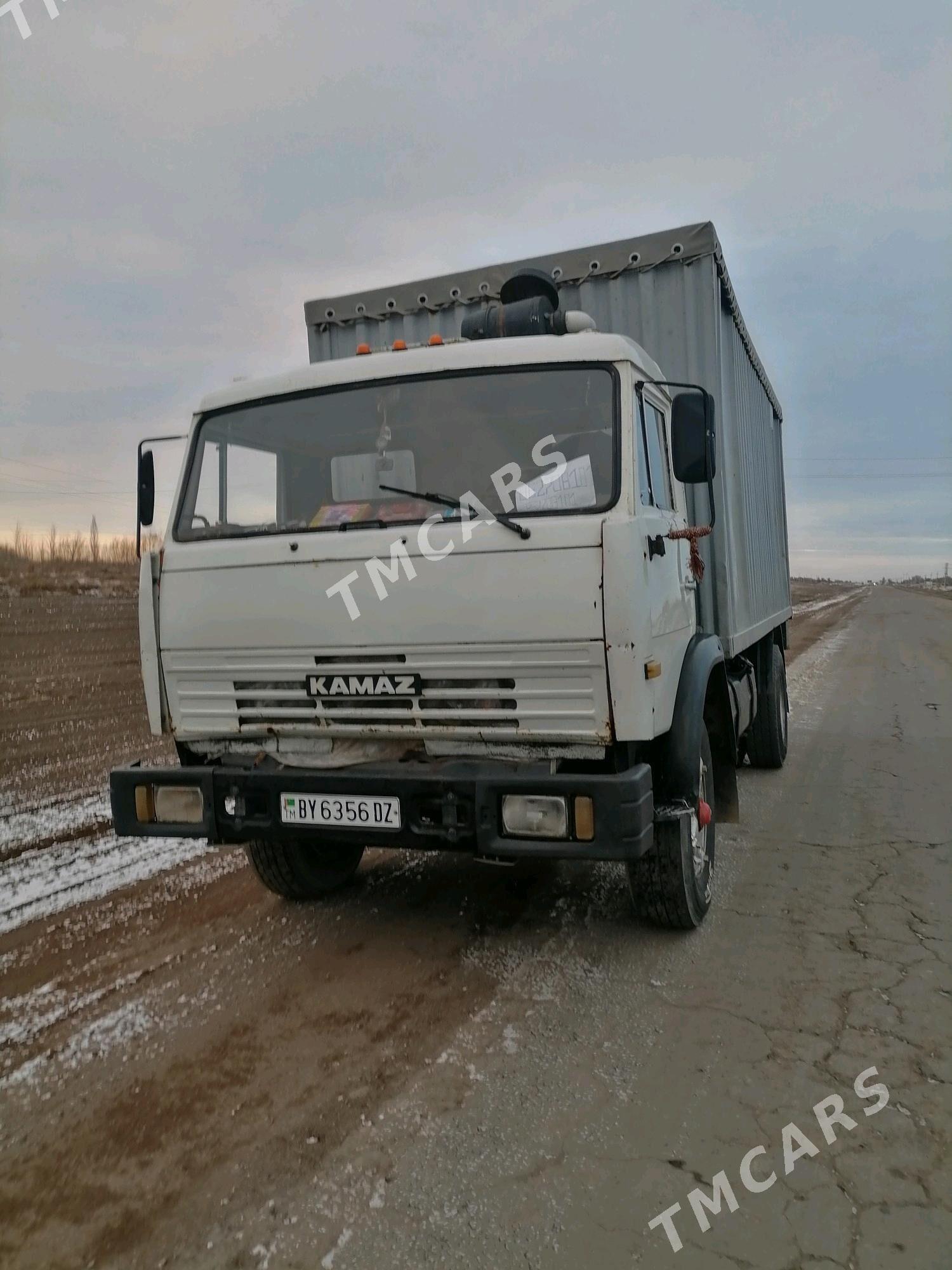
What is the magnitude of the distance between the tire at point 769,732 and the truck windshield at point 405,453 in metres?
4.22

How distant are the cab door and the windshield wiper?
456 mm

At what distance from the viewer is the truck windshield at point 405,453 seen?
3.56m

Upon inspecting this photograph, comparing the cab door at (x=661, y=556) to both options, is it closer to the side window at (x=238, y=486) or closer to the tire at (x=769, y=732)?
the side window at (x=238, y=486)

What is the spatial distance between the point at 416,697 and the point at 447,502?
0.75 meters

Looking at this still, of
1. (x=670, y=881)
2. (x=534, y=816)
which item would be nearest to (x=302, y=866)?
(x=534, y=816)

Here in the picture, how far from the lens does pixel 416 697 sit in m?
3.43

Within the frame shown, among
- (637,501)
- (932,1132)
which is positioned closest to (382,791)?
(637,501)

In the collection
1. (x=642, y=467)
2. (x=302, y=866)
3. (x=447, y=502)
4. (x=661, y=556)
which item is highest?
(x=642, y=467)

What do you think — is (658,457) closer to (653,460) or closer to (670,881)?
(653,460)

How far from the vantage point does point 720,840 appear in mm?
5590

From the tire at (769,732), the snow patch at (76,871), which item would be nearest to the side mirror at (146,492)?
the snow patch at (76,871)

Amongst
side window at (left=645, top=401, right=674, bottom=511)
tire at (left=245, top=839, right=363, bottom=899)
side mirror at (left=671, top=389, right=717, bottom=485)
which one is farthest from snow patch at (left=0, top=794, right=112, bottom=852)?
side mirror at (left=671, top=389, right=717, bottom=485)

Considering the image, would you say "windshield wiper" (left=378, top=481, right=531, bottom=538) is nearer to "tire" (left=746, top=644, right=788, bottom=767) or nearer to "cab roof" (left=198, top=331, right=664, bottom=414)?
"cab roof" (left=198, top=331, right=664, bottom=414)

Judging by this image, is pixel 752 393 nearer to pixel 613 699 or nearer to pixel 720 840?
pixel 720 840
